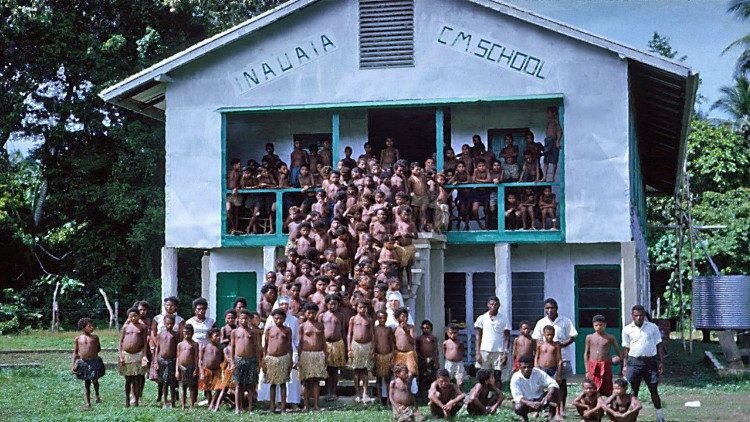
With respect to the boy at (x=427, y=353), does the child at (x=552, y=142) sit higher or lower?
higher

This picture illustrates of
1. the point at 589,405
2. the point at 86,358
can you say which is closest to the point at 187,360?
the point at 86,358

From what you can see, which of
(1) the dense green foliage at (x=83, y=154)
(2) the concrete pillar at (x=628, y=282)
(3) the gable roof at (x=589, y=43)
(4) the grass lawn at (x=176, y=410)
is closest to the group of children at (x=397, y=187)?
(2) the concrete pillar at (x=628, y=282)

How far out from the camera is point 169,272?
2191 centimetres

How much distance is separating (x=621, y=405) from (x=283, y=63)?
10515 millimetres

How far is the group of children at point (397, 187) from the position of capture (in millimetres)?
18939

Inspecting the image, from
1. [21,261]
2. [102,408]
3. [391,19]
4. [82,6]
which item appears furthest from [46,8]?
[102,408]

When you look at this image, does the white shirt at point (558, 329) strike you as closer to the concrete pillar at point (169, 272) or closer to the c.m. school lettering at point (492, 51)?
the c.m. school lettering at point (492, 51)

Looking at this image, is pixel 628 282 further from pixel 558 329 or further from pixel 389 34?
pixel 389 34

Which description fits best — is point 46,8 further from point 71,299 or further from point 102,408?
point 102,408

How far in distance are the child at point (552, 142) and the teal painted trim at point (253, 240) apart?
4.98 m

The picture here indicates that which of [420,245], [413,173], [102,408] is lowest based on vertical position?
[102,408]

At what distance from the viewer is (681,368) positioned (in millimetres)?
23344

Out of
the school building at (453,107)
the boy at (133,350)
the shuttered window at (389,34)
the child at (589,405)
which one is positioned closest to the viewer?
the child at (589,405)

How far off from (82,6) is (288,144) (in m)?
16.4
